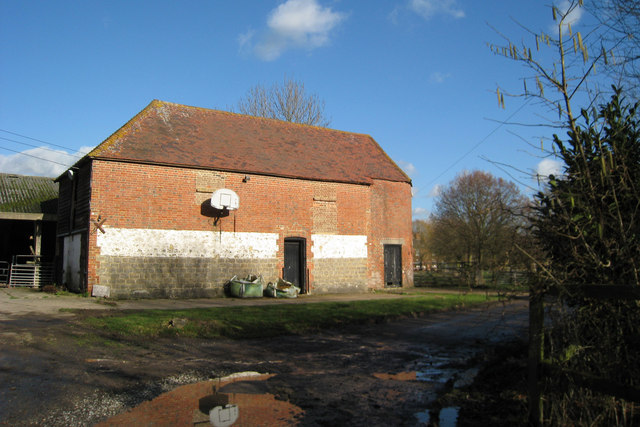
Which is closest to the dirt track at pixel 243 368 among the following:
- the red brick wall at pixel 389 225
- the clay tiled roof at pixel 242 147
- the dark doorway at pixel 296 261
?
the clay tiled roof at pixel 242 147

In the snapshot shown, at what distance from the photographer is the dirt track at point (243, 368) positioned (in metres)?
5.28

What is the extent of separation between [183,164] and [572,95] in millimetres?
16908

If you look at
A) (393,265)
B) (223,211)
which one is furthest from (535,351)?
(393,265)

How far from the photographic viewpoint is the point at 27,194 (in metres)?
25.8

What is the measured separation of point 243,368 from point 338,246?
15.5m

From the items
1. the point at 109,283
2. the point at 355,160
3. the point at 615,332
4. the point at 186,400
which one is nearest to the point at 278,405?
the point at 186,400

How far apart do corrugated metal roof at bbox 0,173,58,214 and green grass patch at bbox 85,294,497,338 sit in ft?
48.5

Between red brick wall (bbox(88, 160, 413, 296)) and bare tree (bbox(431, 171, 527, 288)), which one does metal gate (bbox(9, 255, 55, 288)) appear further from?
bare tree (bbox(431, 171, 527, 288))

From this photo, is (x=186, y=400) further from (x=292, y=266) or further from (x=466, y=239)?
(x=466, y=239)

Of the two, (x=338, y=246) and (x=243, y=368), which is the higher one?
(x=338, y=246)

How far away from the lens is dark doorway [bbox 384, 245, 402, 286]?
2497cm

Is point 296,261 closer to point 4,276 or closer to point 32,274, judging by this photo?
point 32,274

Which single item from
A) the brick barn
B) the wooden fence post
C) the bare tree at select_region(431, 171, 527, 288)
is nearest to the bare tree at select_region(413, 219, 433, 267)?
the bare tree at select_region(431, 171, 527, 288)

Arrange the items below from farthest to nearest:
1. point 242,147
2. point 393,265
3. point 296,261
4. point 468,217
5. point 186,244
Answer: point 468,217
point 393,265
point 242,147
point 296,261
point 186,244
